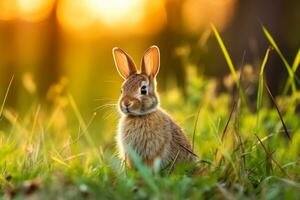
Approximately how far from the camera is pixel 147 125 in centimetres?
459

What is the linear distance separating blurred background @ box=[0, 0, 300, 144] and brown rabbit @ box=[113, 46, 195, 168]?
19.1 feet

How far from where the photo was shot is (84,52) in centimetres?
1517

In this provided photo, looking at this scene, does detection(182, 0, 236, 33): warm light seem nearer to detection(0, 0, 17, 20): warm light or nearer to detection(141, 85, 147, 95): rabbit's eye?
detection(0, 0, 17, 20): warm light

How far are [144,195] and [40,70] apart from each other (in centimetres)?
1304

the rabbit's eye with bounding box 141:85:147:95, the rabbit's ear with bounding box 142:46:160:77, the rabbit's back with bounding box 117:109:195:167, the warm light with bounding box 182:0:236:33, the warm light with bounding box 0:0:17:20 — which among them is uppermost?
the warm light with bounding box 0:0:17:20

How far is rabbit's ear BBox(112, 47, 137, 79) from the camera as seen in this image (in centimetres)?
485

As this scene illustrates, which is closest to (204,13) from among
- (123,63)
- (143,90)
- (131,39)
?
(131,39)

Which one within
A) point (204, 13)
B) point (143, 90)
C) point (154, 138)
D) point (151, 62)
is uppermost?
point (204, 13)

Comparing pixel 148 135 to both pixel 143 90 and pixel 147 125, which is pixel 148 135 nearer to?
pixel 147 125

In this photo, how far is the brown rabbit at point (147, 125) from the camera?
14.8 feet

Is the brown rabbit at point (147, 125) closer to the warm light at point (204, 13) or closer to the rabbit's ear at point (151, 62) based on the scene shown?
the rabbit's ear at point (151, 62)

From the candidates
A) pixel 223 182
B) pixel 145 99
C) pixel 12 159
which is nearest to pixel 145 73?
pixel 145 99

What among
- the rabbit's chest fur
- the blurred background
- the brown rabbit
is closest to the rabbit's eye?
the brown rabbit

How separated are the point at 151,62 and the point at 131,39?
10907 mm
